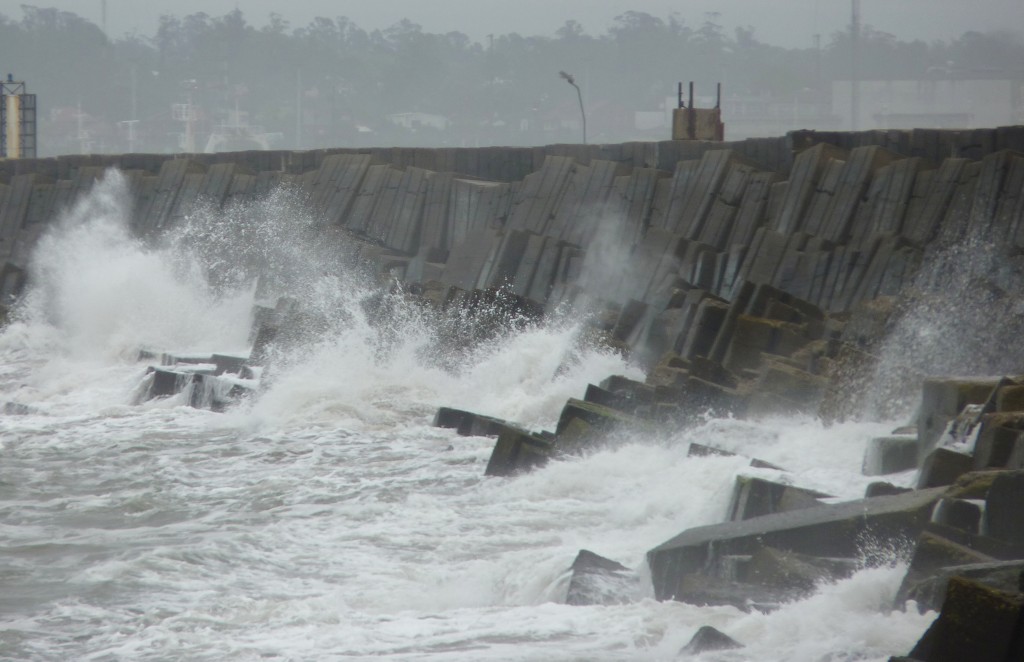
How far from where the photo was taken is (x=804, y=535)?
6.51 metres

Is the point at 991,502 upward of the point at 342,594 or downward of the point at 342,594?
upward

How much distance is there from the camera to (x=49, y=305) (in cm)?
2108

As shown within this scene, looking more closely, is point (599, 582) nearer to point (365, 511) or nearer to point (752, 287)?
point (365, 511)

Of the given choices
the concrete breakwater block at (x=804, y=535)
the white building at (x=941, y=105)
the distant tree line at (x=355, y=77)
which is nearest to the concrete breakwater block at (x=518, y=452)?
the concrete breakwater block at (x=804, y=535)

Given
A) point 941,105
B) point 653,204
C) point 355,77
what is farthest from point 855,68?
point 355,77

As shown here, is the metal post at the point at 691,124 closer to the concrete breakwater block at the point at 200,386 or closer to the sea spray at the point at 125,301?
the sea spray at the point at 125,301

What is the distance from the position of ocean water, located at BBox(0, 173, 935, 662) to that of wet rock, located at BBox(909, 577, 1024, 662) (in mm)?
938

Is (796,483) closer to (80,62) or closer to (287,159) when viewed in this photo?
(287,159)

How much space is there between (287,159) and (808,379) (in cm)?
1424

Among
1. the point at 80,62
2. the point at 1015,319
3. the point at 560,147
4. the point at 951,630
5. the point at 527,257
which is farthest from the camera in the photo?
the point at 80,62

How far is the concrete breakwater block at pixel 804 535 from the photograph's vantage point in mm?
6418

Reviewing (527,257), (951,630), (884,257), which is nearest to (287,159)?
(527,257)

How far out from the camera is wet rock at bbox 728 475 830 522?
7250 mm

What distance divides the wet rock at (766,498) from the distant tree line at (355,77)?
52771 millimetres
